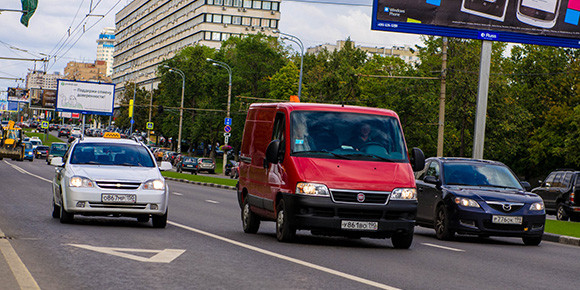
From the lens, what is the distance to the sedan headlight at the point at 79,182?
14672 mm

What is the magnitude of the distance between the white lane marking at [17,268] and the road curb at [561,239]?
11.7 m

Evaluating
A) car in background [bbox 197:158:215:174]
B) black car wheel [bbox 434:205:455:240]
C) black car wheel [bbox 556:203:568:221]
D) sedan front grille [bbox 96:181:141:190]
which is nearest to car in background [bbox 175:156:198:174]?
car in background [bbox 197:158:215:174]

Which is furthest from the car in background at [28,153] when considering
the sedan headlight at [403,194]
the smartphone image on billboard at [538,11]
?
the sedan headlight at [403,194]

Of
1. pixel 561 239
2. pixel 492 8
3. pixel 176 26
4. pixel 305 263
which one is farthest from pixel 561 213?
pixel 176 26

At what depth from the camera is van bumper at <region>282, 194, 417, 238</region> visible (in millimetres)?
12891

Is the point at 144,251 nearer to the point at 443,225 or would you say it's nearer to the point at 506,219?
the point at 443,225

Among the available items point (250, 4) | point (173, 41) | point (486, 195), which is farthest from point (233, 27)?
point (486, 195)

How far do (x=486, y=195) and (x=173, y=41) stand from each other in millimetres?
Answer: 132772

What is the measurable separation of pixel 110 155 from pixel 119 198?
1.57m

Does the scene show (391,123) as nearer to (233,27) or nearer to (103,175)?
(103,175)

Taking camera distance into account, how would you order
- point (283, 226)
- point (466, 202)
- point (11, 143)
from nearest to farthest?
1. point (283, 226)
2. point (466, 202)
3. point (11, 143)

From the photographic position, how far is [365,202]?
42.7 ft

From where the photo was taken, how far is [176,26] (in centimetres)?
14500

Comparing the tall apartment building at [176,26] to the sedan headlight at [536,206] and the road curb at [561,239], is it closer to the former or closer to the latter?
the road curb at [561,239]
